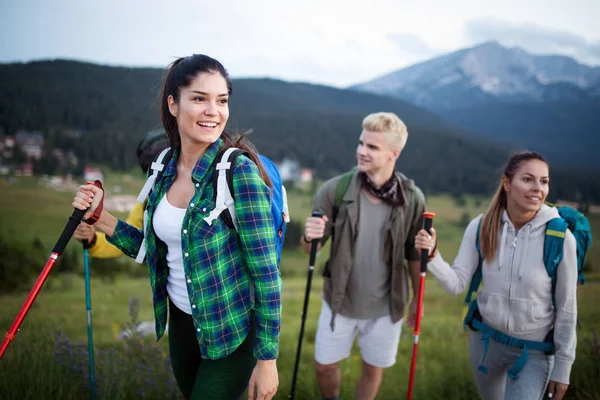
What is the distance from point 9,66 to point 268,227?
12.8m

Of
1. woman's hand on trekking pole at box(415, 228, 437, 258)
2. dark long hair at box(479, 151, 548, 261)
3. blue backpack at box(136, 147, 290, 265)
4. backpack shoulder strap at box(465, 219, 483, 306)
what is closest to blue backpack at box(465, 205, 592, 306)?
dark long hair at box(479, 151, 548, 261)

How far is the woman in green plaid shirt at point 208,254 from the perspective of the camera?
1747 mm

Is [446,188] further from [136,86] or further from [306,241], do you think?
[306,241]

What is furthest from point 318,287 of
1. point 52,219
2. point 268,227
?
point 268,227

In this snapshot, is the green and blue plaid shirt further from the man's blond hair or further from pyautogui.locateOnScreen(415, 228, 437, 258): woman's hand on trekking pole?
the man's blond hair

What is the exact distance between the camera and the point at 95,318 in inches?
290

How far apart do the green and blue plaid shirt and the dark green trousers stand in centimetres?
7

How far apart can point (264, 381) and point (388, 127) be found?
2.31 m

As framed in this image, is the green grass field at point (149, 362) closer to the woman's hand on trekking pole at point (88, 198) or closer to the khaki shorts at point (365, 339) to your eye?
the khaki shorts at point (365, 339)

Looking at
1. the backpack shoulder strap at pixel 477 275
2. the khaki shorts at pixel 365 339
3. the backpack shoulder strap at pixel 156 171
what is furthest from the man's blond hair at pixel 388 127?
the backpack shoulder strap at pixel 156 171

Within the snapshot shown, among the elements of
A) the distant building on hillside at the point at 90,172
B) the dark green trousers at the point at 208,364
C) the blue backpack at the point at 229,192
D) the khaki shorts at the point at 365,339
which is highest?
the blue backpack at the point at 229,192

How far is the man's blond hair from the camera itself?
3.39 metres

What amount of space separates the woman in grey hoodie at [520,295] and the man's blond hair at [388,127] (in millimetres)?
863

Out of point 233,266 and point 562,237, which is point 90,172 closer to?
point 233,266
